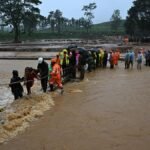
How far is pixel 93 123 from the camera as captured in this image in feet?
39.6

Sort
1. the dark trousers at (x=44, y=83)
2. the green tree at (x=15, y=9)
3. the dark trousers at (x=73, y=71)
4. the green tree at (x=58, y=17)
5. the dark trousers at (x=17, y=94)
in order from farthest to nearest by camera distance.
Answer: the green tree at (x=58, y=17) → the green tree at (x=15, y=9) → the dark trousers at (x=73, y=71) → the dark trousers at (x=44, y=83) → the dark trousers at (x=17, y=94)

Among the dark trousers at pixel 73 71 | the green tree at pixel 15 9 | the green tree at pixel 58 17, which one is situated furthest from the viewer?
the green tree at pixel 58 17

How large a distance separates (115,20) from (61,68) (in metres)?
104

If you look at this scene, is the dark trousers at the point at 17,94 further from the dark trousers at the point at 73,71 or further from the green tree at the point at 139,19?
the green tree at the point at 139,19

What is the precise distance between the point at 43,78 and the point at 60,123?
431cm

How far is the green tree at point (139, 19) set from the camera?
72500mm

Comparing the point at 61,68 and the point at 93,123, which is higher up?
the point at 61,68

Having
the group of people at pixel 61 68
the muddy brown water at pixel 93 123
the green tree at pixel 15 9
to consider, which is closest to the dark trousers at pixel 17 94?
the group of people at pixel 61 68

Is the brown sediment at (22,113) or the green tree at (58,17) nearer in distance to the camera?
the brown sediment at (22,113)

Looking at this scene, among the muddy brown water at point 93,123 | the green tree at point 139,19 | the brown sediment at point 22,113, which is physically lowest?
the muddy brown water at point 93,123

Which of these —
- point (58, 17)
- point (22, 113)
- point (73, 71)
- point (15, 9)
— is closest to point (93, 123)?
point (22, 113)

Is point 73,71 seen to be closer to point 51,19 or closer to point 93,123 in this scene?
point 93,123

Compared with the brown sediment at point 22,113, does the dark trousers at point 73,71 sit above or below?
above

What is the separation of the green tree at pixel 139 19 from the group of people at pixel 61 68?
44.8 m
